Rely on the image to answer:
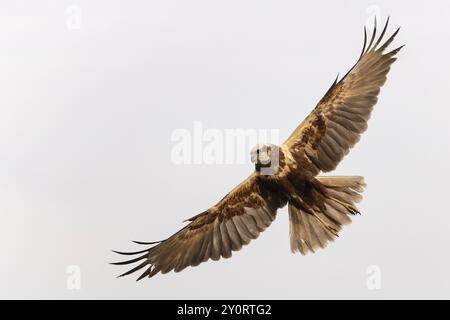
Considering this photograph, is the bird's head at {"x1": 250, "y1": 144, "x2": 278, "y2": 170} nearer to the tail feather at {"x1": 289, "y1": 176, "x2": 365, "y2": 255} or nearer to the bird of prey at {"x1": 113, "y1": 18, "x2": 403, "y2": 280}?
the bird of prey at {"x1": 113, "y1": 18, "x2": 403, "y2": 280}

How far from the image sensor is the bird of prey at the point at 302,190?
12711mm

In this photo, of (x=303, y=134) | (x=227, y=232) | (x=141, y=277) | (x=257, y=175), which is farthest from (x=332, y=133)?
(x=141, y=277)

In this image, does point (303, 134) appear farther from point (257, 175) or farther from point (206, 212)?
point (206, 212)

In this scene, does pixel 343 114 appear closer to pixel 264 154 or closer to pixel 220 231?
pixel 264 154

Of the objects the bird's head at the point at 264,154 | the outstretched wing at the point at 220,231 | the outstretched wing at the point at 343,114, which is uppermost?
the outstretched wing at the point at 343,114

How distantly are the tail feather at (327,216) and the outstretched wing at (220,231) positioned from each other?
1.42 feet

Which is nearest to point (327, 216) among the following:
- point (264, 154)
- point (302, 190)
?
point (302, 190)

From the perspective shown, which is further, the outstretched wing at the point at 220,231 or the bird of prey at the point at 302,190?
the outstretched wing at the point at 220,231

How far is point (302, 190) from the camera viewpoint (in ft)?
42.1

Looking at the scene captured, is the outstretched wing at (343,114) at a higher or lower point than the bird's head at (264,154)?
higher

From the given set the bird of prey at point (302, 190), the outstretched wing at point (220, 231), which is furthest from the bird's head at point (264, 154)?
the outstretched wing at point (220, 231)

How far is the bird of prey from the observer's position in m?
12.7

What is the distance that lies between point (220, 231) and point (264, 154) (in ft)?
5.23

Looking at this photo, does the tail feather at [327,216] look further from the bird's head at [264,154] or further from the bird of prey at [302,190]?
the bird's head at [264,154]
